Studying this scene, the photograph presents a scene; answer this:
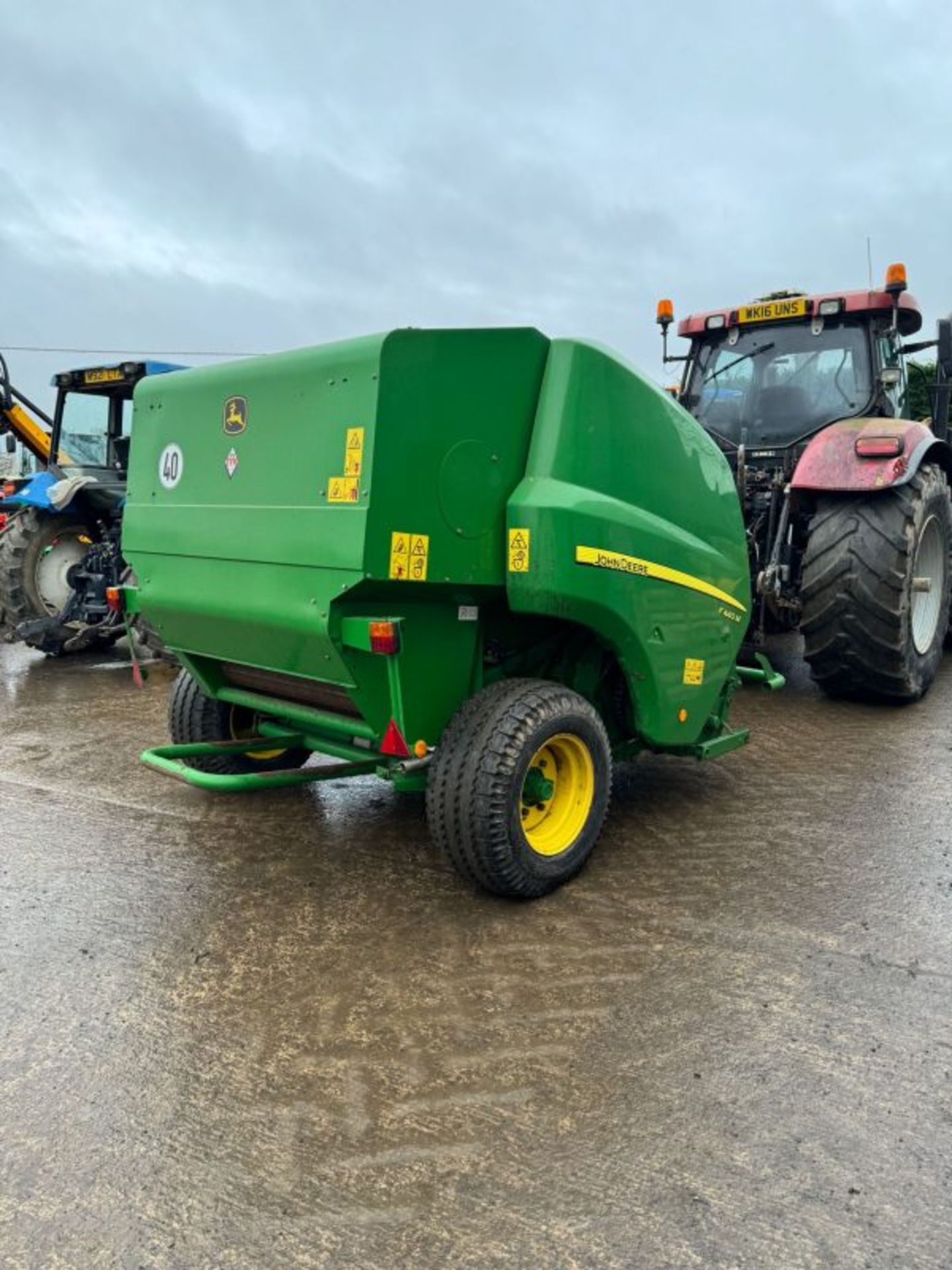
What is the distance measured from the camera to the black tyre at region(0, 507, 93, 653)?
293 inches

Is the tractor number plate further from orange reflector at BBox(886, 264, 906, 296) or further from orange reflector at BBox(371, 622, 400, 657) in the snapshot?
orange reflector at BBox(371, 622, 400, 657)

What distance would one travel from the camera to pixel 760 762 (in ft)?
14.8

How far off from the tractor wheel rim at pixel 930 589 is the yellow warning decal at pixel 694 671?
2.61 meters

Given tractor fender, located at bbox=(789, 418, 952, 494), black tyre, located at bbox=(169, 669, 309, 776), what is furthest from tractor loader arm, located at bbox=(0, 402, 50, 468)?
tractor fender, located at bbox=(789, 418, 952, 494)

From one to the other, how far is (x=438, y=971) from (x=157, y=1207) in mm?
978

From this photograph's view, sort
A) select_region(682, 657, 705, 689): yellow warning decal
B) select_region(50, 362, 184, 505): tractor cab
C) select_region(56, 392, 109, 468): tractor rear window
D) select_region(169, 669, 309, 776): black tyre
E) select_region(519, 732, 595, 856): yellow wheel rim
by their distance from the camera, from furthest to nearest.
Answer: select_region(56, 392, 109, 468): tractor rear window < select_region(50, 362, 184, 505): tractor cab < select_region(169, 669, 309, 776): black tyre < select_region(682, 657, 705, 689): yellow warning decal < select_region(519, 732, 595, 856): yellow wheel rim

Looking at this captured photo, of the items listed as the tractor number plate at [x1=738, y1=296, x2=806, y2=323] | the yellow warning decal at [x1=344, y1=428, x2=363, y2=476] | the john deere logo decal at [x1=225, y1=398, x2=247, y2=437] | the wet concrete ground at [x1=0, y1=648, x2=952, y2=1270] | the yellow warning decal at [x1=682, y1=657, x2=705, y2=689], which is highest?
the tractor number plate at [x1=738, y1=296, x2=806, y2=323]

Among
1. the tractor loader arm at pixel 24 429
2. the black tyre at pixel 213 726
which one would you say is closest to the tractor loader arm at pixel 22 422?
the tractor loader arm at pixel 24 429

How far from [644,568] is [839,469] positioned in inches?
96.1

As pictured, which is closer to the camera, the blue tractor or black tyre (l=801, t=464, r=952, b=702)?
black tyre (l=801, t=464, r=952, b=702)

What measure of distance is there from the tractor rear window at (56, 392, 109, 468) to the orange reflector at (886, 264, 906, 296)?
6.13 m

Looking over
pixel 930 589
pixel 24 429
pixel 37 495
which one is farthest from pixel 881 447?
pixel 24 429

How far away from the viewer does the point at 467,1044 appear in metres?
2.25

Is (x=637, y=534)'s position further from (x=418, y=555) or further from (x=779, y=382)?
(x=779, y=382)
